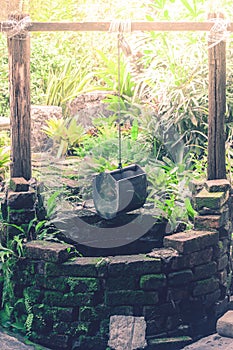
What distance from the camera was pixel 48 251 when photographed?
6293 mm

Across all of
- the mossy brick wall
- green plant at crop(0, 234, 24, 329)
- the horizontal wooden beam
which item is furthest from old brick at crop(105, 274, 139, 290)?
the horizontal wooden beam

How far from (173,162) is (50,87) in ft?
8.74

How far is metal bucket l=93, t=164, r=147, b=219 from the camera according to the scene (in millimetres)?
6129

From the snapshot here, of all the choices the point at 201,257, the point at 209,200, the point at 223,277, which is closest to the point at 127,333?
the point at 201,257

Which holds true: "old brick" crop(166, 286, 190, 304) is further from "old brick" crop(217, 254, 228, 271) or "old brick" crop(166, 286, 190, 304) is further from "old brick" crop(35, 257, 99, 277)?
"old brick" crop(35, 257, 99, 277)

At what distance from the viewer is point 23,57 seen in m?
6.72

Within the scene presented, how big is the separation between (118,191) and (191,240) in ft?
2.58

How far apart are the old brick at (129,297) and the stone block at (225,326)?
2.02 ft

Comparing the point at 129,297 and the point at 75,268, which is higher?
the point at 75,268

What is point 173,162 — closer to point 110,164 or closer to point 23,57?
point 110,164

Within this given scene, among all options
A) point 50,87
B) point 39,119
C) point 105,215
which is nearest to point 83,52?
point 50,87

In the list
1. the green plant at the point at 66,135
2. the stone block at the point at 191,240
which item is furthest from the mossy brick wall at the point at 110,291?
the green plant at the point at 66,135

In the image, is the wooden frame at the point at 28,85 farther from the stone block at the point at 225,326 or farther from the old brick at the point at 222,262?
the stone block at the point at 225,326

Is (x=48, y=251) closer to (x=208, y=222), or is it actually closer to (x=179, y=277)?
(x=179, y=277)
